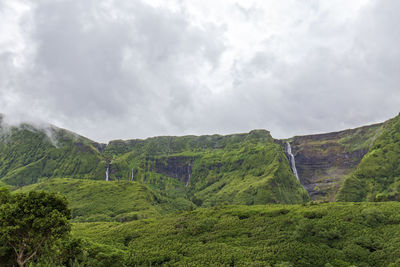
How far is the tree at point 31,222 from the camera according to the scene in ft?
136

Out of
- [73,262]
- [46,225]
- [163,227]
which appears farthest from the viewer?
[163,227]

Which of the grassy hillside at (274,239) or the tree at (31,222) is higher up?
the tree at (31,222)

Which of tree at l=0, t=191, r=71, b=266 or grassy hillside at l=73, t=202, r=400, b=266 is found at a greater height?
tree at l=0, t=191, r=71, b=266

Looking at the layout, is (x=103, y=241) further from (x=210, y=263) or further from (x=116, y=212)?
(x=116, y=212)

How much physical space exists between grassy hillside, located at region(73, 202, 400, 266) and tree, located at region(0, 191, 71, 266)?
818 inches

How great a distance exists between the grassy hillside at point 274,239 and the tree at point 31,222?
20782 millimetres

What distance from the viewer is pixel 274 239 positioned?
2704 inches

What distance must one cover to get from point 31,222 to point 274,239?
5765 cm

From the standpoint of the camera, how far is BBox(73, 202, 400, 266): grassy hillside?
190 ft

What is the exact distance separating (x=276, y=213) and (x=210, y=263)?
120 feet

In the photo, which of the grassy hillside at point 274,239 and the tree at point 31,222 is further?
the grassy hillside at point 274,239

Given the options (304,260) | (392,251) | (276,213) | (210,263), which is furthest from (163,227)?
(392,251)

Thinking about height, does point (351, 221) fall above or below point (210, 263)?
above

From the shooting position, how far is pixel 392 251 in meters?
54.7
